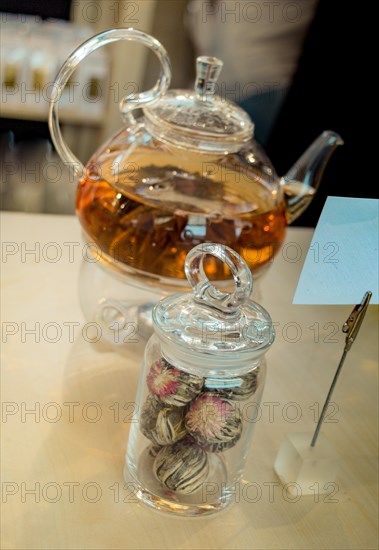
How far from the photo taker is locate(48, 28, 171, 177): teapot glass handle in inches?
26.1

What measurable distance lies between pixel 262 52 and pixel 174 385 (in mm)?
1286

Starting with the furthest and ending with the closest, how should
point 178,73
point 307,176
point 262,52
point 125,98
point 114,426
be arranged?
point 178,73 → point 262,52 → point 307,176 → point 125,98 → point 114,426

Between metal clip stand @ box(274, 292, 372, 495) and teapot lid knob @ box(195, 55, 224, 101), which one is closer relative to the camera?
metal clip stand @ box(274, 292, 372, 495)

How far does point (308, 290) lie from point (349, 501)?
0.17 metres

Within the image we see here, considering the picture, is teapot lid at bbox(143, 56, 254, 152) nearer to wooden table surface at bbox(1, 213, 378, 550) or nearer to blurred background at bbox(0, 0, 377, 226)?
wooden table surface at bbox(1, 213, 378, 550)

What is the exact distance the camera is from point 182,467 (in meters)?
0.50

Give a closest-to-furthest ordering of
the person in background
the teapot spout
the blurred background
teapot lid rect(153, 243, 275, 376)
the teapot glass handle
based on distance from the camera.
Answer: teapot lid rect(153, 243, 275, 376)
the teapot glass handle
the teapot spout
the blurred background
the person in background

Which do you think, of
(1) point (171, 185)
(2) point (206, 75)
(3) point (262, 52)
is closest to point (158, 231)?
(1) point (171, 185)

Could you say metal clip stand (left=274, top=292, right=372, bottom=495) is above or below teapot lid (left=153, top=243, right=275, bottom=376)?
below

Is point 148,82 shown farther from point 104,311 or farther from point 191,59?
point 104,311

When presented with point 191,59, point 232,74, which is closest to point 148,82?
point 191,59

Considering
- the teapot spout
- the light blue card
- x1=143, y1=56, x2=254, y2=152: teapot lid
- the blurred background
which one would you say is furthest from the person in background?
the light blue card

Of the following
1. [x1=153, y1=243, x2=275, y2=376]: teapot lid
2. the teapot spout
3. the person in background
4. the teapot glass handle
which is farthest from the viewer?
the person in background

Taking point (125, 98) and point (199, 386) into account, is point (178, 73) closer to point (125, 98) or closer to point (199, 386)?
point (125, 98)
